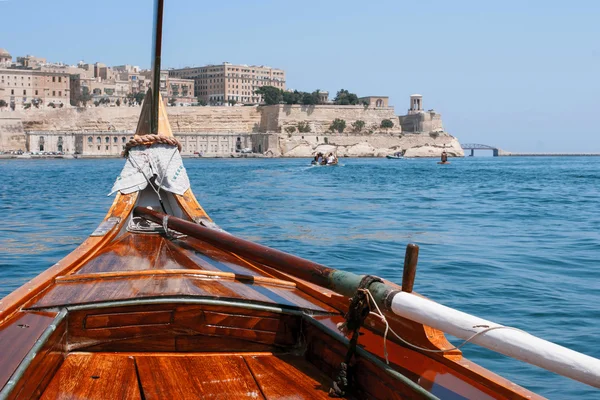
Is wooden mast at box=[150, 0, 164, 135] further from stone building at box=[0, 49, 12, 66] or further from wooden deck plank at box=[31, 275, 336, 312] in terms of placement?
stone building at box=[0, 49, 12, 66]

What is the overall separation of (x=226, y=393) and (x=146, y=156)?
336 centimetres

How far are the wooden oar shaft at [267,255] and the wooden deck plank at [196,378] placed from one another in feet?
1.36

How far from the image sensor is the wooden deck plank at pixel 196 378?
2.38 metres

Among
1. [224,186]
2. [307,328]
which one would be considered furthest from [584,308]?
[224,186]

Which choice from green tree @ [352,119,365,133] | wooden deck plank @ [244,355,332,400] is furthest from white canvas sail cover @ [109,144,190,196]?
green tree @ [352,119,365,133]

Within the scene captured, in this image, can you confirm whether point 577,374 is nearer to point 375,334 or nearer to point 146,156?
point 375,334

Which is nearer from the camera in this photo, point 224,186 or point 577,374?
point 577,374

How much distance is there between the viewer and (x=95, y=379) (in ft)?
8.12

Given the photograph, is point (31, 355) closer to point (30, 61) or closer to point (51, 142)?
point (51, 142)

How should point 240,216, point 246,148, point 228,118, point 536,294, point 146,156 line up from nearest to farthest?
point 146,156 < point 536,294 < point 240,216 < point 246,148 < point 228,118

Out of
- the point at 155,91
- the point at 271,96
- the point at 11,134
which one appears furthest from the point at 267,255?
the point at 271,96

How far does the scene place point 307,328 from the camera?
8.93ft

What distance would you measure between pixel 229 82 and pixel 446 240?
94082 mm

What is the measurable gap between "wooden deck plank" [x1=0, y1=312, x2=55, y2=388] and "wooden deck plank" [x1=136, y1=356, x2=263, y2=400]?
0.40 metres
